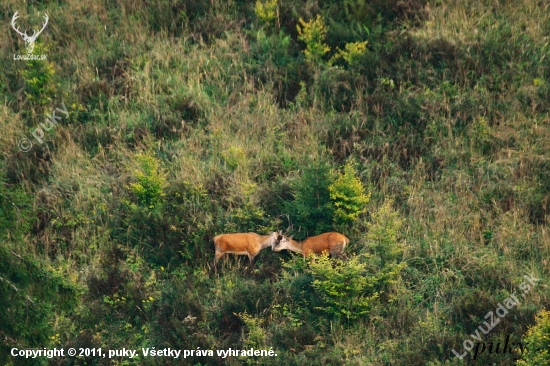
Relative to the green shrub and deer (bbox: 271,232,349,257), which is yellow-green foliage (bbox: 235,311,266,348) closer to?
deer (bbox: 271,232,349,257)

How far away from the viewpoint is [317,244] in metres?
12.7

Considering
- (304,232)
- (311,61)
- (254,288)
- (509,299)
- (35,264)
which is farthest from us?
(311,61)

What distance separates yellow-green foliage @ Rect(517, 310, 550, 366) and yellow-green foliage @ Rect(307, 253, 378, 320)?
85.0 inches

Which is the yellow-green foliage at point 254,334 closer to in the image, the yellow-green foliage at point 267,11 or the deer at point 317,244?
the deer at point 317,244

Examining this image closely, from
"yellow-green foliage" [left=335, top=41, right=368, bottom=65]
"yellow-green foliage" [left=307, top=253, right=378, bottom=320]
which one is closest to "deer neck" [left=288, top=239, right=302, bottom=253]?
"yellow-green foliage" [left=307, top=253, right=378, bottom=320]

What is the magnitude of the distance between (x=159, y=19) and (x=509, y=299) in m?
9.72

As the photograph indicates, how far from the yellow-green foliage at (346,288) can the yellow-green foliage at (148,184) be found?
306 centimetres

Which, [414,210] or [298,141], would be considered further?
[298,141]

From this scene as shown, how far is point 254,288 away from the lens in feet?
40.6

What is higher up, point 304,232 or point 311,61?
point 311,61

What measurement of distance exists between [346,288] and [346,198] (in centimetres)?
163

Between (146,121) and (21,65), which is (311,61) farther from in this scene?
(21,65)

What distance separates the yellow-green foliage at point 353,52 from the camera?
1616cm

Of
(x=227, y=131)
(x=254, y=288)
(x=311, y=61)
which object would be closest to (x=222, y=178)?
(x=227, y=131)
